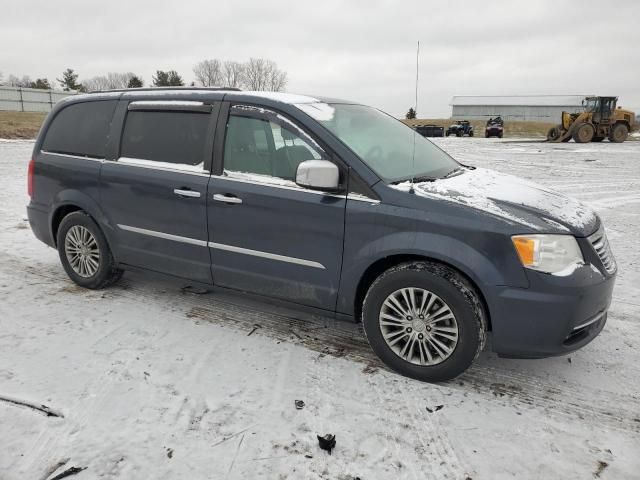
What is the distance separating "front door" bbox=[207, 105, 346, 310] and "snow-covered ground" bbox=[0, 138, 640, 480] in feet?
1.53

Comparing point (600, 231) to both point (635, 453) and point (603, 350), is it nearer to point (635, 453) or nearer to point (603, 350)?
point (603, 350)

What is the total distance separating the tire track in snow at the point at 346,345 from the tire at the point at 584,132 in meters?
27.9

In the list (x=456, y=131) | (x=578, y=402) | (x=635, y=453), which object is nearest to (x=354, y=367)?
(x=578, y=402)

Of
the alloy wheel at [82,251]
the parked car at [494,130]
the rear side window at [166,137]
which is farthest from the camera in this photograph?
the parked car at [494,130]

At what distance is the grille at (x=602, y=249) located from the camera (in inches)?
117

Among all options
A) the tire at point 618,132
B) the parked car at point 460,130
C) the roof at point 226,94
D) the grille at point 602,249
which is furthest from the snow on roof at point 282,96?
the parked car at point 460,130

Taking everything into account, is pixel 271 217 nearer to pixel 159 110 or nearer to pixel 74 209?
pixel 159 110

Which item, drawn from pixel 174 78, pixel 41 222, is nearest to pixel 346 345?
pixel 41 222

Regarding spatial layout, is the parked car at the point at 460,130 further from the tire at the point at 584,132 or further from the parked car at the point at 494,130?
the tire at the point at 584,132

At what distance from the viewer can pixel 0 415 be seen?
2.65 meters

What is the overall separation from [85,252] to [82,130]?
3.60ft

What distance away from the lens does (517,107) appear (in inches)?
2985

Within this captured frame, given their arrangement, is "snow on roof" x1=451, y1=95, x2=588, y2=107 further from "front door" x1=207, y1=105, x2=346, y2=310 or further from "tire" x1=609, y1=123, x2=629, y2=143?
"front door" x1=207, y1=105, x2=346, y2=310

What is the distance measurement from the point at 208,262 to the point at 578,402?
2.62 m
